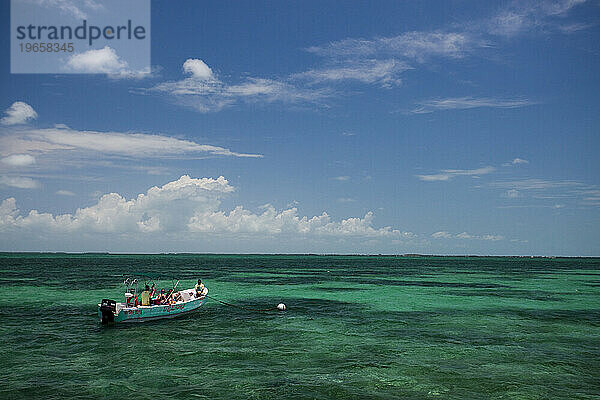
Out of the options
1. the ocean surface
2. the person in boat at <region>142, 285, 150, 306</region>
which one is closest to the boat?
the person in boat at <region>142, 285, 150, 306</region>

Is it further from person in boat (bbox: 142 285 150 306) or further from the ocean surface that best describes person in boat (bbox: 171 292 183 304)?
person in boat (bbox: 142 285 150 306)

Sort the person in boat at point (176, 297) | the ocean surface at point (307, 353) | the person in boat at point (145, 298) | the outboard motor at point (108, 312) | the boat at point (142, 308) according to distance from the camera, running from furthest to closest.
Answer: the person in boat at point (176, 297), the person in boat at point (145, 298), the boat at point (142, 308), the outboard motor at point (108, 312), the ocean surface at point (307, 353)

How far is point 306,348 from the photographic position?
23078mm

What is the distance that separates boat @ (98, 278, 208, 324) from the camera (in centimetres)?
2759

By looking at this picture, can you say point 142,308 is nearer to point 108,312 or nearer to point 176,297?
point 108,312

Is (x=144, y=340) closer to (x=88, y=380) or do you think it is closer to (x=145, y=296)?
(x=145, y=296)

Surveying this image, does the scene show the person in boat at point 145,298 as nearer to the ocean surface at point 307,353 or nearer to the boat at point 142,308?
the boat at point 142,308

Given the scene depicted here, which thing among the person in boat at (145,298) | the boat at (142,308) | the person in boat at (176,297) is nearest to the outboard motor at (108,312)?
the boat at (142,308)

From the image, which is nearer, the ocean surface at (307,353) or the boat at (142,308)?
the ocean surface at (307,353)

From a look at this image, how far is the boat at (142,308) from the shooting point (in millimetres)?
27594

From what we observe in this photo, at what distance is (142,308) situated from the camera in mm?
28547

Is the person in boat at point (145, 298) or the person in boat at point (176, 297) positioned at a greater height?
the person in boat at point (145, 298)

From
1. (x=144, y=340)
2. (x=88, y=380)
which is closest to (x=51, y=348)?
(x=144, y=340)

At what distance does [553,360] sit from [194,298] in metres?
23.3
